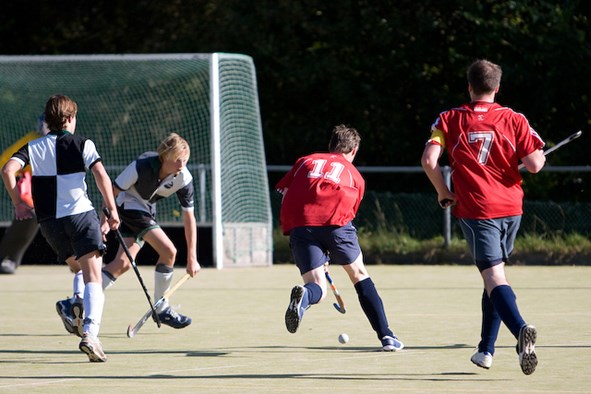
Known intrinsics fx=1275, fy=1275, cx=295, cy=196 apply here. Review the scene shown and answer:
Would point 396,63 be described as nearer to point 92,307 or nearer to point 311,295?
point 311,295

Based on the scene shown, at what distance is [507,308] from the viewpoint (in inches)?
255

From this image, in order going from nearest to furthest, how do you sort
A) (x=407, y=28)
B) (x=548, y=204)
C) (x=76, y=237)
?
(x=76, y=237) → (x=548, y=204) → (x=407, y=28)

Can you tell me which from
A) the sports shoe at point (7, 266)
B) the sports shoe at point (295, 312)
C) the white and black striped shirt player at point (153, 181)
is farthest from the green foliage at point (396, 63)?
the sports shoe at point (295, 312)

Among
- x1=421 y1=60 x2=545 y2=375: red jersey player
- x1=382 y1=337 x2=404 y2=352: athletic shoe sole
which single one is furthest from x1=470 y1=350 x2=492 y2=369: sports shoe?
x1=382 y1=337 x2=404 y2=352: athletic shoe sole

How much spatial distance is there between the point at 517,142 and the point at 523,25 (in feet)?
41.5

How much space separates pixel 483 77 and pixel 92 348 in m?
2.68

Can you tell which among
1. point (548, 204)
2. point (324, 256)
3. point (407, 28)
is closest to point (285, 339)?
point (324, 256)

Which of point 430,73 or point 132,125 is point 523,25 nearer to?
point 430,73

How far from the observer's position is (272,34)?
2133 centimetres

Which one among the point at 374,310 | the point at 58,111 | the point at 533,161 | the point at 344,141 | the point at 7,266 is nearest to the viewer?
the point at 533,161

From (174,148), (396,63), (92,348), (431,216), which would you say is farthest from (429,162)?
(396,63)

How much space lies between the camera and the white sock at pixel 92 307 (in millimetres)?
7434

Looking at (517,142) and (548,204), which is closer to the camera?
(517,142)

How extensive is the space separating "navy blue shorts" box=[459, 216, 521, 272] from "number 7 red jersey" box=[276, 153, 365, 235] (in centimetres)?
137
